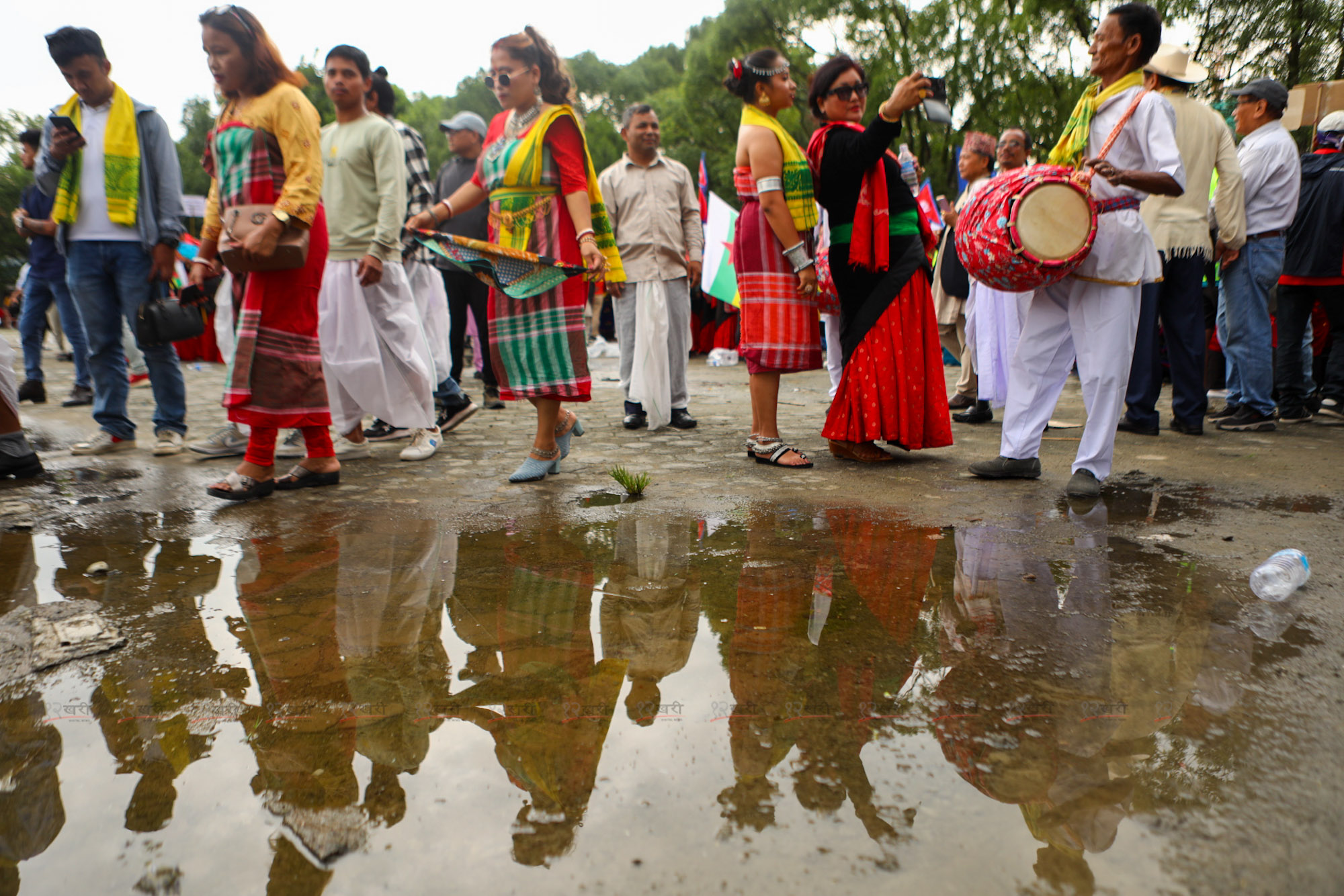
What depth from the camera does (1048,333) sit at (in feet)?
12.5

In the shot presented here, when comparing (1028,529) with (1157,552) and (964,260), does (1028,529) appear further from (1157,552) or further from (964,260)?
(964,260)

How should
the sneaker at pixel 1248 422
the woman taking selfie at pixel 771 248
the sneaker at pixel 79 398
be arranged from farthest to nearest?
the sneaker at pixel 79 398 → the sneaker at pixel 1248 422 → the woman taking selfie at pixel 771 248

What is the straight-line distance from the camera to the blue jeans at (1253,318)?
5309 mm

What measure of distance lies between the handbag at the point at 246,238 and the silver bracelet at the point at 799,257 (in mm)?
2104

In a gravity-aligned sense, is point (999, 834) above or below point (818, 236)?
below

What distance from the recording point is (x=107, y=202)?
466 centimetres

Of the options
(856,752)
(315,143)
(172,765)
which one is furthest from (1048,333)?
(172,765)

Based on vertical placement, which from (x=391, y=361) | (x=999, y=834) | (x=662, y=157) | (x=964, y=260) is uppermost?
(x=662, y=157)

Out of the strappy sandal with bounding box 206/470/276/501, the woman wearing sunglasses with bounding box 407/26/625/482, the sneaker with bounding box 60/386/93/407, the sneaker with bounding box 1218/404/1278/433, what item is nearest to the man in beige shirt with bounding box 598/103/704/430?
the woman wearing sunglasses with bounding box 407/26/625/482

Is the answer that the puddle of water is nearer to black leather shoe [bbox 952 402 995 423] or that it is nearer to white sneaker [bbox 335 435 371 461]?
white sneaker [bbox 335 435 371 461]

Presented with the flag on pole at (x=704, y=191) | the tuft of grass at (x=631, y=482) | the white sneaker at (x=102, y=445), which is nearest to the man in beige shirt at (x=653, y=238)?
the tuft of grass at (x=631, y=482)

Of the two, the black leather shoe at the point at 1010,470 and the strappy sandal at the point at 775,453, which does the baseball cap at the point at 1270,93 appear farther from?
the strappy sandal at the point at 775,453

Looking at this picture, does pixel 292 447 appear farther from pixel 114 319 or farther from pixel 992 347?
pixel 992 347

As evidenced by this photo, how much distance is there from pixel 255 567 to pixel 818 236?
10.3 feet
